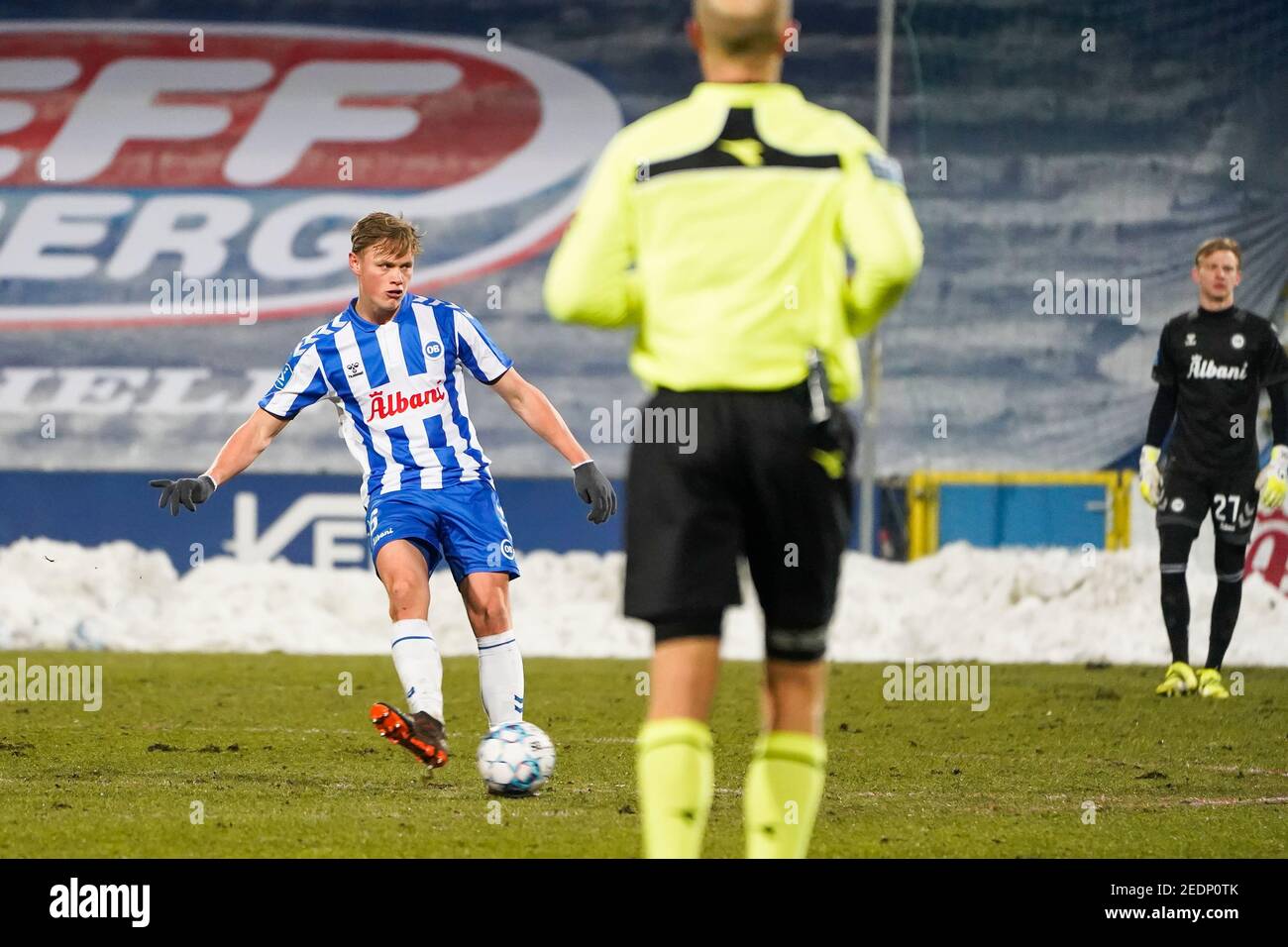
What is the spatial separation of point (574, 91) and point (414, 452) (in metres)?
Answer: 12.2

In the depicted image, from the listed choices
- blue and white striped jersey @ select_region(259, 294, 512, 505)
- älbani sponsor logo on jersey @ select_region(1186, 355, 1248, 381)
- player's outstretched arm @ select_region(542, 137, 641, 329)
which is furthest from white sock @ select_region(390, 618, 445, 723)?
älbani sponsor logo on jersey @ select_region(1186, 355, 1248, 381)

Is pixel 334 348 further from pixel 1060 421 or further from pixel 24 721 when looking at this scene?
pixel 1060 421

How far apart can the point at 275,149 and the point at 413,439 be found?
1226 centimetres

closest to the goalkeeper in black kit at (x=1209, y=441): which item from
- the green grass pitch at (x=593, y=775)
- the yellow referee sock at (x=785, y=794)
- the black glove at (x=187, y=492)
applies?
the green grass pitch at (x=593, y=775)

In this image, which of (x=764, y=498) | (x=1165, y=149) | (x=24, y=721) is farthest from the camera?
(x=1165, y=149)

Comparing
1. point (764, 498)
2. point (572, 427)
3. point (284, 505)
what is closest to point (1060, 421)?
point (572, 427)

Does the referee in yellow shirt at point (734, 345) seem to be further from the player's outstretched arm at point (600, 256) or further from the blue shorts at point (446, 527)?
the blue shorts at point (446, 527)

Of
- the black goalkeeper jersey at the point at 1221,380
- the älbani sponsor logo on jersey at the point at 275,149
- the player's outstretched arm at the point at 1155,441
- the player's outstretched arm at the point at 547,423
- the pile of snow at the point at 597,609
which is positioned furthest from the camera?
the älbani sponsor logo on jersey at the point at 275,149

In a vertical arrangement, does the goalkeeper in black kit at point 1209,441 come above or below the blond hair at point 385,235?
below

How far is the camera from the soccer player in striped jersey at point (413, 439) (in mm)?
6824

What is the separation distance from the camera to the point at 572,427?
1762 cm

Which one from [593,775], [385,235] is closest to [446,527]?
[385,235]

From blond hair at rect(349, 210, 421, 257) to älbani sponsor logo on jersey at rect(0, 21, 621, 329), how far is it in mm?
11591

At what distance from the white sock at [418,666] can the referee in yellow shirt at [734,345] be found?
276cm
